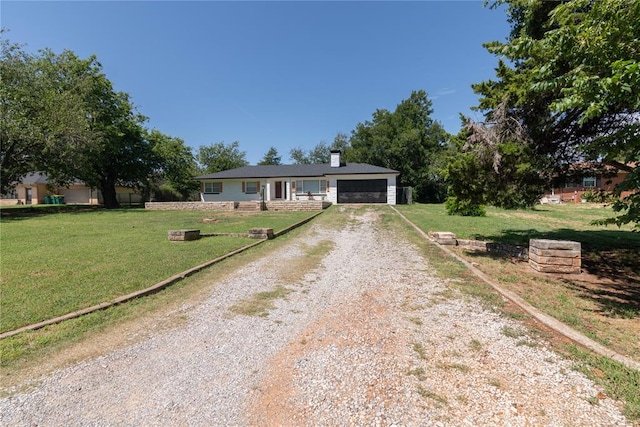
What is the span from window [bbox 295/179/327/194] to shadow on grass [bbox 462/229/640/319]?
19.9m

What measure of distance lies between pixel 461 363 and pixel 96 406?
3.20m

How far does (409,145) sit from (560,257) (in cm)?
3055

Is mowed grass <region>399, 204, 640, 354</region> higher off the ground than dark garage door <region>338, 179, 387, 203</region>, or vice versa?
dark garage door <region>338, 179, 387, 203</region>

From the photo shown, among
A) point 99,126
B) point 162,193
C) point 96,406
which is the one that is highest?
point 99,126

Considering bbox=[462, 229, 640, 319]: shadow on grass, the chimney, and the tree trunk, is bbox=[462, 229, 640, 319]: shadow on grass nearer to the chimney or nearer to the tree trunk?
the chimney

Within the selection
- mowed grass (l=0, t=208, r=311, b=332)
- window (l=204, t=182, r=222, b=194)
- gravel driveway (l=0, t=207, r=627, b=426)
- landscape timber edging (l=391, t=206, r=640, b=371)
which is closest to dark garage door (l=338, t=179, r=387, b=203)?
window (l=204, t=182, r=222, b=194)

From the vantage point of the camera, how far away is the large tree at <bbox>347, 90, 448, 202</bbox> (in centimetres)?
3434

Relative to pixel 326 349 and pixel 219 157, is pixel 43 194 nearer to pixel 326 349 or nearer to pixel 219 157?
pixel 219 157

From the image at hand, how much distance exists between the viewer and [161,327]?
144 inches

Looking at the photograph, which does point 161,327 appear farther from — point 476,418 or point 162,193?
point 162,193

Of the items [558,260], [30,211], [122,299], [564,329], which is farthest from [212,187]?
[564,329]

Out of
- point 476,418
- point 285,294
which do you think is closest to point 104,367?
point 285,294

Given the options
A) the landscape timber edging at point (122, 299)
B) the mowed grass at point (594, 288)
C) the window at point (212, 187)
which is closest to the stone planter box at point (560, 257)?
the mowed grass at point (594, 288)

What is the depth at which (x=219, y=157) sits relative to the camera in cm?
5584
